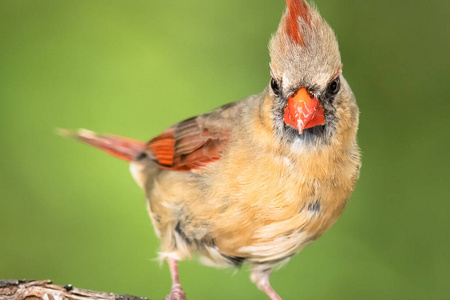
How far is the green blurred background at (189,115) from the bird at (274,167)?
28.3 inches

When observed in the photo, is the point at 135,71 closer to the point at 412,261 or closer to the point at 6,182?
the point at 6,182

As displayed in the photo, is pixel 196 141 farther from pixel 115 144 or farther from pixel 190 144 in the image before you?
pixel 115 144

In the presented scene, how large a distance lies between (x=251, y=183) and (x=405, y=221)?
137 cm

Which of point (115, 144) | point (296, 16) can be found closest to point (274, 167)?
point (296, 16)

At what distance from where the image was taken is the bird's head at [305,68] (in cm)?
247

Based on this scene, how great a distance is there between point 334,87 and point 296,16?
10.5 inches

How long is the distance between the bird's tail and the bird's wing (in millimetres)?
115

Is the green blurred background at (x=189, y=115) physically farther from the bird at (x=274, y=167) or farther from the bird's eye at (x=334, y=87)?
the bird's eye at (x=334, y=87)

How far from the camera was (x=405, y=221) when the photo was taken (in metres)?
→ 3.82

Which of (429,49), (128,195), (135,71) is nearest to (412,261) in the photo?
(429,49)

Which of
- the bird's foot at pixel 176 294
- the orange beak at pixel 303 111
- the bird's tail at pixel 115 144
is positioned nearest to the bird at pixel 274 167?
the orange beak at pixel 303 111

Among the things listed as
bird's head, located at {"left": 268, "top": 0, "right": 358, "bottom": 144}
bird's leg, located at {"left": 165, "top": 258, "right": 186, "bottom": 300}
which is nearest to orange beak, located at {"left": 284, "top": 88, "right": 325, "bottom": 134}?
bird's head, located at {"left": 268, "top": 0, "right": 358, "bottom": 144}

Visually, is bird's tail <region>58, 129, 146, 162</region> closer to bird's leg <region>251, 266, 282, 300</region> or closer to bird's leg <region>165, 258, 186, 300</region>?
bird's leg <region>165, 258, 186, 300</region>

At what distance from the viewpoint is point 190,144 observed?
10.4ft
